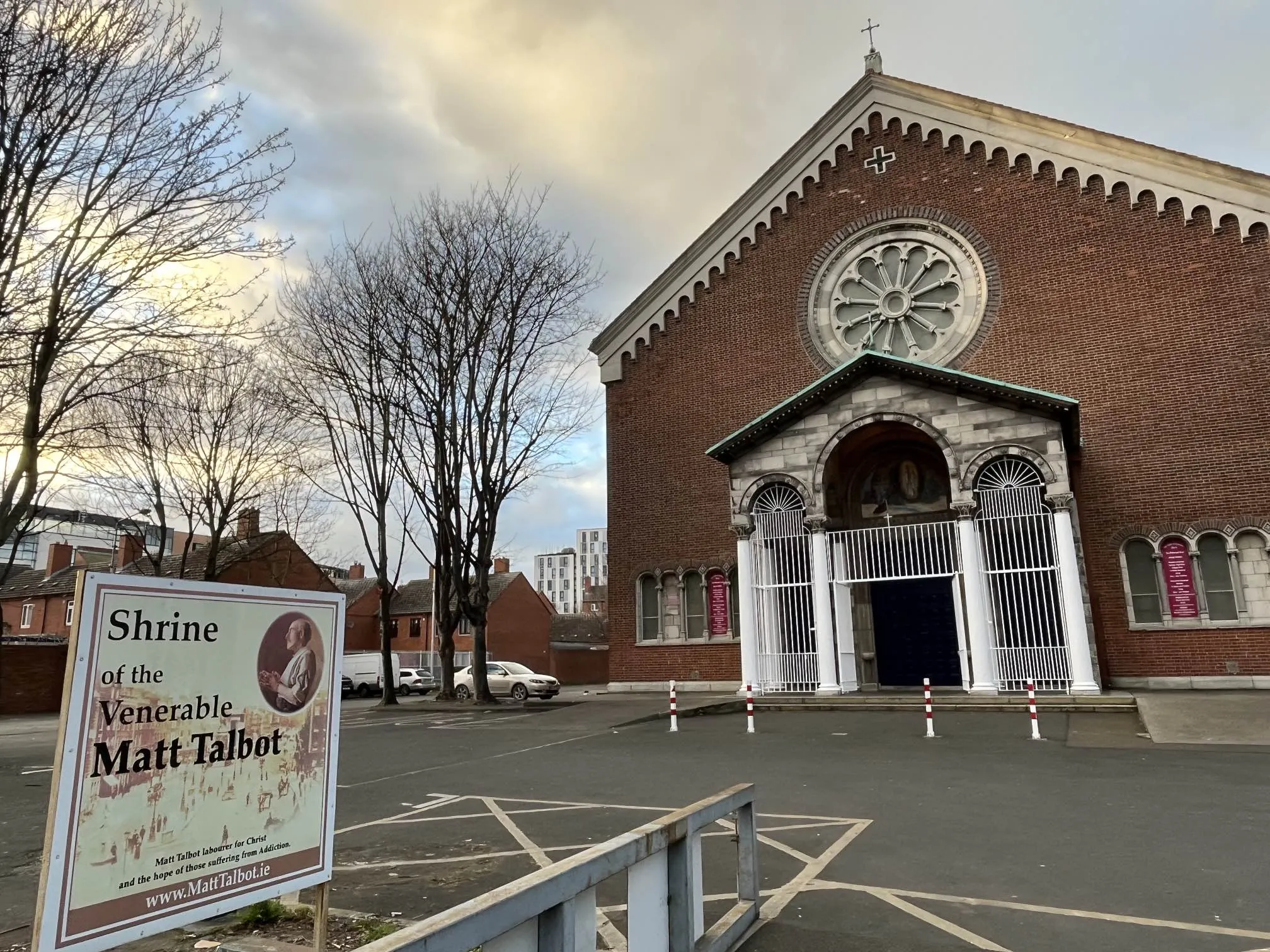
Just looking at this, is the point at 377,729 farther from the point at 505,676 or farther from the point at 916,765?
the point at 505,676

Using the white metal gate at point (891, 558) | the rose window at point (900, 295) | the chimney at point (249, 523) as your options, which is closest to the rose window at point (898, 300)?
the rose window at point (900, 295)

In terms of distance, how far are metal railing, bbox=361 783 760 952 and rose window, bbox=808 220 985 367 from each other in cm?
1856

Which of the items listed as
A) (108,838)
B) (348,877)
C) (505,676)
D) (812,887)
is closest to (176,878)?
(108,838)

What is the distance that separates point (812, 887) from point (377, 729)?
14485 millimetres

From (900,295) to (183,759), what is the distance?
2194 centimetres

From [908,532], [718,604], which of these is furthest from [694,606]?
[908,532]

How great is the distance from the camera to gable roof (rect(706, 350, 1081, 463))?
16.6 meters

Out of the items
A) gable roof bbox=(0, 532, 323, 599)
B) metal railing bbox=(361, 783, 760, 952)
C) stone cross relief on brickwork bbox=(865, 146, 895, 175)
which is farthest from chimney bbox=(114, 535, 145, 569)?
metal railing bbox=(361, 783, 760, 952)

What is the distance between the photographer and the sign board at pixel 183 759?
8.50ft

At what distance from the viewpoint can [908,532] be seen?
19000mm

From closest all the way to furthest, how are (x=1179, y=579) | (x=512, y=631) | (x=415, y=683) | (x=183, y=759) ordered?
(x=183, y=759)
(x=1179, y=579)
(x=415, y=683)
(x=512, y=631)

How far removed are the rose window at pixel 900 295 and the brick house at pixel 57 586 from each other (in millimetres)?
20876

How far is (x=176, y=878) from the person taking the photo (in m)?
2.85

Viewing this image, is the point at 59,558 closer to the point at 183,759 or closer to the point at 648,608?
the point at 648,608
